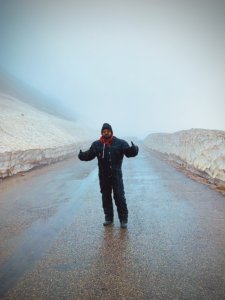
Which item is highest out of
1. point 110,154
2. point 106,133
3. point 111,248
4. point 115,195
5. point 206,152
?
point 106,133

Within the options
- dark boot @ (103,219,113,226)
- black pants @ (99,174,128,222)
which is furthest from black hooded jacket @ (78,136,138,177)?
dark boot @ (103,219,113,226)

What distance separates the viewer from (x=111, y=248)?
4613 millimetres

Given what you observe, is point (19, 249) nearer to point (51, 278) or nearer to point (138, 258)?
point (51, 278)

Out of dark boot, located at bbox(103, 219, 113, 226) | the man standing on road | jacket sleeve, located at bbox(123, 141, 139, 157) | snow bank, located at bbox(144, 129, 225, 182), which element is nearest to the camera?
jacket sleeve, located at bbox(123, 141, 139, 157)

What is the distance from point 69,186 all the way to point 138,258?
6.43m

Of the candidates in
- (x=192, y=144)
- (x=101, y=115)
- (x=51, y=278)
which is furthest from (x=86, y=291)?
(x=101, y=115)

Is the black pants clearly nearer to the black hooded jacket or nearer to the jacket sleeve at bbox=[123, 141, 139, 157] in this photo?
the black hooded jacket

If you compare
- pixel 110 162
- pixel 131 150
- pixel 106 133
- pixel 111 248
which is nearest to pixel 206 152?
pixel 131 150

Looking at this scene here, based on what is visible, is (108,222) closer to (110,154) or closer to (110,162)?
(110,162)

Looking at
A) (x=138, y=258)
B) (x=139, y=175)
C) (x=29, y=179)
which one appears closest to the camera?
(x=138, y=258)

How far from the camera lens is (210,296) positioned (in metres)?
3.15

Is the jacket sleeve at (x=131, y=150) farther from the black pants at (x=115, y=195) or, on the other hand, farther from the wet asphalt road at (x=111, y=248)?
the wet asphalt road at (x=111, y=248)

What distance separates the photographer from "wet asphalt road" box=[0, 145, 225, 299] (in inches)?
131

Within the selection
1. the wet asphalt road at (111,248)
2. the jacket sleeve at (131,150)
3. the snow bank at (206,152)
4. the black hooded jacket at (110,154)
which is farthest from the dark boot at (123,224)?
the snow bank at (206,152)
